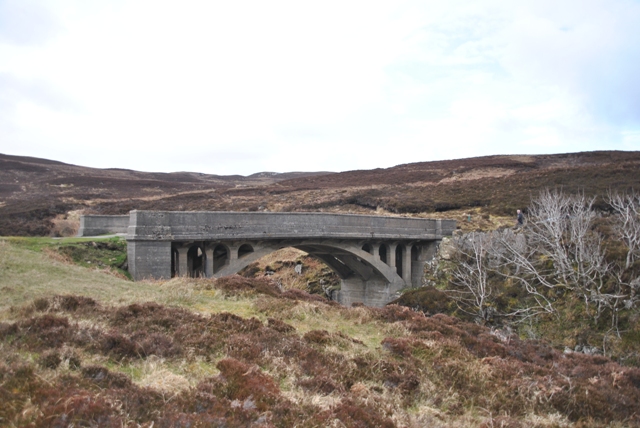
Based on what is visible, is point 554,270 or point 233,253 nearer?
point 233,253

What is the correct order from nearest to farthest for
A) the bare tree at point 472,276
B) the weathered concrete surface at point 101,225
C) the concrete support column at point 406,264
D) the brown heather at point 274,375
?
the brown heather at point 274,375 → the weathered concrete surface at point 101,225 → the bare tree at point 472,276 → the concrete support column at point 406,264

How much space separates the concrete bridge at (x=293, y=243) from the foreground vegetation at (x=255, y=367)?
12.6ft

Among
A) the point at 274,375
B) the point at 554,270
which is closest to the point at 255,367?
the point at 274,375

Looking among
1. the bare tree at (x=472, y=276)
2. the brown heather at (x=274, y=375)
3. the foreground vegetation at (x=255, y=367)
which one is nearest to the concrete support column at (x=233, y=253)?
the foreground vegetation at (x=255, y=367)

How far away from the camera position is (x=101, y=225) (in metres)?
20.4

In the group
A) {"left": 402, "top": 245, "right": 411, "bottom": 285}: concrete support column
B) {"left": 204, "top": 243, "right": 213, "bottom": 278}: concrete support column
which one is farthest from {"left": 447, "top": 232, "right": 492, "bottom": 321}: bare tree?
{"left": 204, "top": 243, "right": 213, "bottom": 278}: concrete support column

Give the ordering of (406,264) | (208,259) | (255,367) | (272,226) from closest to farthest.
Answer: (255,367), (208,259), (272,226), (406,264)

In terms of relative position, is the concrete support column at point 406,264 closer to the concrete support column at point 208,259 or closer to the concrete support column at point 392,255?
the concrete support column at point 392,255

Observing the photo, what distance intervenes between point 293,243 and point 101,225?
8.17 metres

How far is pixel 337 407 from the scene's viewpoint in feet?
20.7

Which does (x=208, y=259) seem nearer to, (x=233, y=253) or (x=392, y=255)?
(x=233, y=253)

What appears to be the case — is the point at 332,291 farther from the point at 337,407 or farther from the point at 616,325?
the point at 337,407

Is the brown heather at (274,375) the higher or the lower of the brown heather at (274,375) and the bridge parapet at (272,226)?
the lower

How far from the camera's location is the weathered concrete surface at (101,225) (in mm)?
19906
